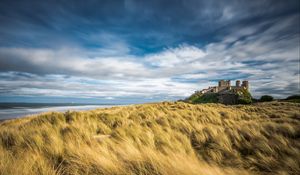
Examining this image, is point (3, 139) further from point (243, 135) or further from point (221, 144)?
point (243, 135)

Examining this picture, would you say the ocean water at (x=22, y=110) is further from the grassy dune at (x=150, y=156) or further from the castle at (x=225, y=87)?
the castle at (x=225, y=87)

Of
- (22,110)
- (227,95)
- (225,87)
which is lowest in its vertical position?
(22,110)

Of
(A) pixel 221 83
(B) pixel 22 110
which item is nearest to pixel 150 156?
(B) pixel 22 110

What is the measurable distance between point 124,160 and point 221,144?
89.3 inches

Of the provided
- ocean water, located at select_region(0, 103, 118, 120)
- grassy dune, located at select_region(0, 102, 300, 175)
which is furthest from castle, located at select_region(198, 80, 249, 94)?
grassy dune, located at select_region(0, 102, 300, 175)

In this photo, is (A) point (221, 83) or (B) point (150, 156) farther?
(A) point (221, 83)

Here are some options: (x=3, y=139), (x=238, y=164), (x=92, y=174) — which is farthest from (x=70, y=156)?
(x=238, y=164)

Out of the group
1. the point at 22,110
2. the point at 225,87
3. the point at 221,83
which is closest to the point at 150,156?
the point at 22,110

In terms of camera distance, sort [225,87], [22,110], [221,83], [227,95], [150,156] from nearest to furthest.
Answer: [150,156], [22,110], [227,95], [225,87], [221,83]

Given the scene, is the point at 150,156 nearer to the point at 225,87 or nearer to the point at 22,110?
the point at 22,110

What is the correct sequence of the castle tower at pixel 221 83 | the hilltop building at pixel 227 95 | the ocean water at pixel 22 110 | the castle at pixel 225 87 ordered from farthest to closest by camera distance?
1. the castle tower at pixel 221 83
2. the castle at pixel 225 87
3. the hilltop building at pixel 227 95
4. the ocean water at pixel 22 110

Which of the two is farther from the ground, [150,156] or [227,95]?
[227,95]

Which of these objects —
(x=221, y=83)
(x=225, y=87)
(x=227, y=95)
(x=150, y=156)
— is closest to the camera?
(x=150, y=156)

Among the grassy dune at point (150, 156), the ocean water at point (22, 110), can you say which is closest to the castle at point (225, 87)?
the ocean water at point (22, 110)
